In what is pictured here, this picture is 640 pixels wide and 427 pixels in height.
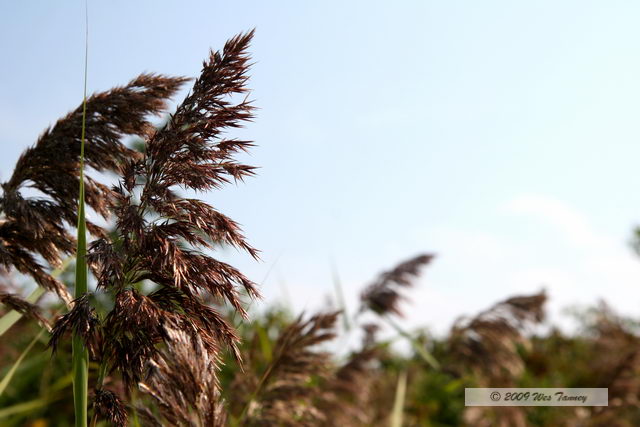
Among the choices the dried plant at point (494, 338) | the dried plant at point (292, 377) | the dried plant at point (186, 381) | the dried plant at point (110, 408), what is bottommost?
the dried plant at point (110, 408)

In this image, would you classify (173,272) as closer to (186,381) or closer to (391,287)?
(186,381)

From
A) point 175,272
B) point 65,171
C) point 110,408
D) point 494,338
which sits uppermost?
point 494,338

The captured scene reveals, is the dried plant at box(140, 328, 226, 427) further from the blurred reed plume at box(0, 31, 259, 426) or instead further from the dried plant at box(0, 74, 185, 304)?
the dried plant at box(0, 74, 185, 304)

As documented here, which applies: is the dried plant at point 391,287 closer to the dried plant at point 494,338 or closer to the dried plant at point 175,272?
the dried plant at point 494,338

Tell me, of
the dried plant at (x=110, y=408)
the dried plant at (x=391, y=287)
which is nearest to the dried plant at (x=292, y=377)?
the dried plant at (x=110, y=408)

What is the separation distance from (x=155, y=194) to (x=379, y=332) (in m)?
4.06

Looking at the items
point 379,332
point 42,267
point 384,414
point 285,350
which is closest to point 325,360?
point 285,350

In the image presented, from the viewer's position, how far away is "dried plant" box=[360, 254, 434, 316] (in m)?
5.34

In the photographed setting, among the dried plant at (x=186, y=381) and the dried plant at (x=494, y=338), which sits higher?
the dried plant at (x=494, y=338)

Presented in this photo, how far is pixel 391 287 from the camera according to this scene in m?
5.41

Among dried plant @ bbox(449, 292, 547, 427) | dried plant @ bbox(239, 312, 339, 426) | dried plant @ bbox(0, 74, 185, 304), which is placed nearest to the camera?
dried plant @ bbox(0, 74, 185, 304)

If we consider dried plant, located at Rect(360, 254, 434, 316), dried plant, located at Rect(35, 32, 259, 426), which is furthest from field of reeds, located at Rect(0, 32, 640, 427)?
dried plant, located at Rect(360, 254, 434, 316)

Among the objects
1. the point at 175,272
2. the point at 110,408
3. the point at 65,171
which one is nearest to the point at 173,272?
the point at 175,272

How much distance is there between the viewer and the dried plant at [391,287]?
17.5 ft
